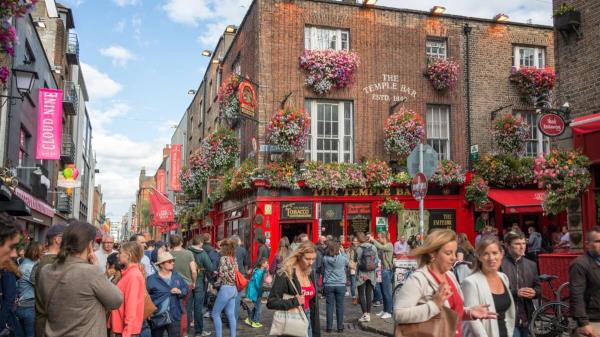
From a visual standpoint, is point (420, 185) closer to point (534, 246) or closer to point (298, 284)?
point (298, 284)

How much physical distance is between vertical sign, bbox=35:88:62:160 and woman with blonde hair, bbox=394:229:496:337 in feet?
65.6

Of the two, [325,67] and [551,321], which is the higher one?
[325,67]

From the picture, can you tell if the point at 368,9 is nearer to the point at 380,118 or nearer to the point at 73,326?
the point at 380,118

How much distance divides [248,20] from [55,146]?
884 cm

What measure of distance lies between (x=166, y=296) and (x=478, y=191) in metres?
15.7

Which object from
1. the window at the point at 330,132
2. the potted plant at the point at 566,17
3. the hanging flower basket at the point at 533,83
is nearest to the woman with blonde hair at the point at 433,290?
the potted plant at the point at 566,17

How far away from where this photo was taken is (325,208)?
20.2 metres

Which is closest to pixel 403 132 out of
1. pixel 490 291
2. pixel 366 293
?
pixel 366 293

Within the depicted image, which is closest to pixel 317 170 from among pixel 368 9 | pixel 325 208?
pixel 325 208

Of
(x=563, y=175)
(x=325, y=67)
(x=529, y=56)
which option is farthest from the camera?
(x=529, y=56)

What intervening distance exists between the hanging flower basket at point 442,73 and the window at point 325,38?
3.32 meters

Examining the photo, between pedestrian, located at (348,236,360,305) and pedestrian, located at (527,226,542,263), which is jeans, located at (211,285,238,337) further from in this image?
pedestrian, located at (527,226,542,263)

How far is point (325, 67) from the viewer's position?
2039cm

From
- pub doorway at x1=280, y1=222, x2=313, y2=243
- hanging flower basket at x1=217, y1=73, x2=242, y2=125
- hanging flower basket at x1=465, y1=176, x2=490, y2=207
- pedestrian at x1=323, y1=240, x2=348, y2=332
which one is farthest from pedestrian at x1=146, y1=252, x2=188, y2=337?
hanging flower basket at x1=465, y1=176, x2=490, y2=207
